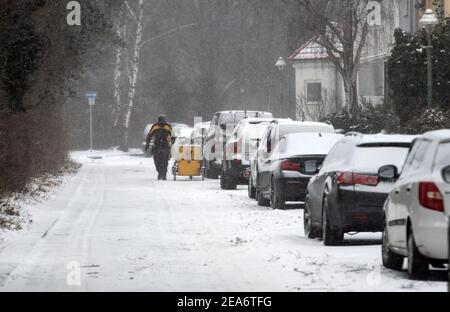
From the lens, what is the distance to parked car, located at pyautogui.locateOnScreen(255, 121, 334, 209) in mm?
26453

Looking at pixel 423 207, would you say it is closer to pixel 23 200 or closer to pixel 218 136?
pixel 23 200

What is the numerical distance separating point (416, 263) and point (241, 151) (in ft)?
68.0

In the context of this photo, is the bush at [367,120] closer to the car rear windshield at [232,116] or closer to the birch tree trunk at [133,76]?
the car rear windshield at [232,116]

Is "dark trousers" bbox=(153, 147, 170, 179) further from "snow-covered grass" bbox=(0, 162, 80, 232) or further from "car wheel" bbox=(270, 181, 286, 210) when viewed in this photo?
"car wheel" bbox=(270, 181, 286, 210)

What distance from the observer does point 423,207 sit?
543 inches

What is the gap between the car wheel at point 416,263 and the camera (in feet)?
46.6

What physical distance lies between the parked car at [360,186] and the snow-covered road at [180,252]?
32cm

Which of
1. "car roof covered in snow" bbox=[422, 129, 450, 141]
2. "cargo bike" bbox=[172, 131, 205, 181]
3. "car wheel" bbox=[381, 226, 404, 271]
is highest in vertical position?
"car roof covered in snow" bbox=[422, 129, 450, 141]

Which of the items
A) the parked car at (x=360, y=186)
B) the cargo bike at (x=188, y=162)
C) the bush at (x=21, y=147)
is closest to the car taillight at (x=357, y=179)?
the parked car at (x=360, y=186)

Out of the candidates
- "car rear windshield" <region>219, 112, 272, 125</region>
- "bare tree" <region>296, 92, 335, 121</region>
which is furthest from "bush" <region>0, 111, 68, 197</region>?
"bare tree" <region>296, 92, 335, 121</region>

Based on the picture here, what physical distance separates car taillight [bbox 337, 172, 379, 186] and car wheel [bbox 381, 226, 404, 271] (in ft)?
8.37

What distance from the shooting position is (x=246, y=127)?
115 feet
